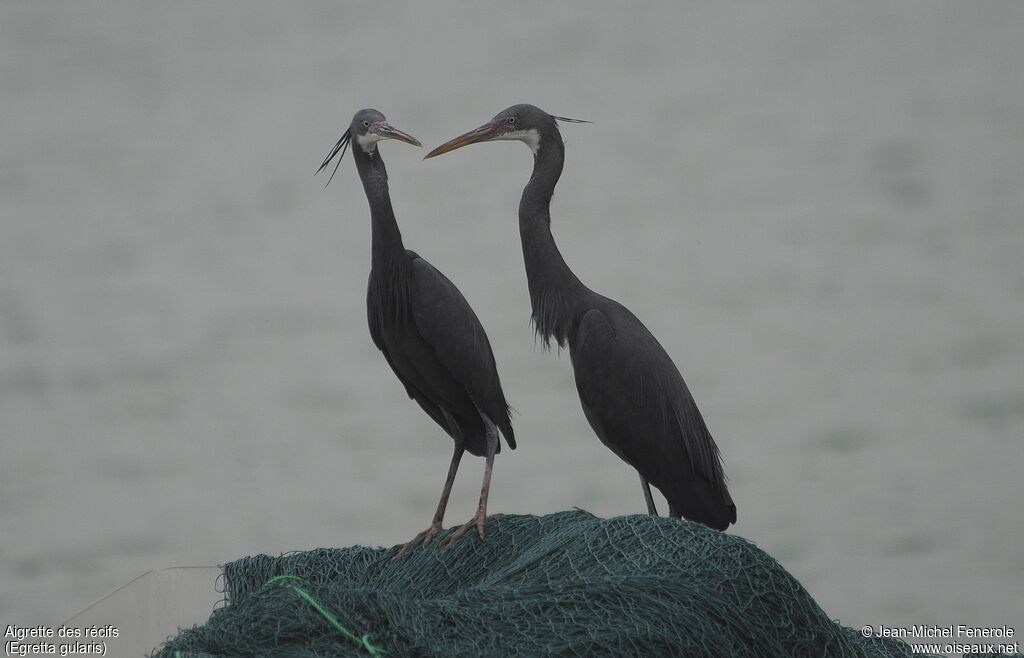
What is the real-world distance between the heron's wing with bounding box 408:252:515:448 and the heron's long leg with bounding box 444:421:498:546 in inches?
1.2

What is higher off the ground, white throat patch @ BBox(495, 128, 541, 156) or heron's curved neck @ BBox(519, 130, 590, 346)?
white throat patch @ BBox(495, 128, 541, 156)

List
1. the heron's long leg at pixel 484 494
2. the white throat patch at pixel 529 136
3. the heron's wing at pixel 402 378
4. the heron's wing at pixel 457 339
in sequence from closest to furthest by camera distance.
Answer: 1. the heron's long leg at pixel 484 494
2. the heron's wing at pixel 457 339
3. the heron's wing at pixel 402 378
4. the white throat patch at pixel 529 136

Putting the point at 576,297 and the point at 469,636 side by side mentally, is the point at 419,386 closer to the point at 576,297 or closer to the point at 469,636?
the point at 576,297

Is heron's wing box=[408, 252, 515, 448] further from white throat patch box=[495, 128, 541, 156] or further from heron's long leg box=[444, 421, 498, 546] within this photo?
white throat patch box=[495, 128, 541, 156]

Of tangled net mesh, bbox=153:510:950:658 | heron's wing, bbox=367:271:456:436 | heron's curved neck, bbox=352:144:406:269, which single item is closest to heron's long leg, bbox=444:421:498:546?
heron's wing, bbox=367:271:456:436

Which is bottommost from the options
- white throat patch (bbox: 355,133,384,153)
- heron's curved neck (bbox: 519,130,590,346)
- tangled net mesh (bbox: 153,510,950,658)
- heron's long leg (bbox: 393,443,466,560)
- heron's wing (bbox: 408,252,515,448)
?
tangled net mesh (bbox: 153,510,950,658)

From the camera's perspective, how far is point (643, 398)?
324 centimetres

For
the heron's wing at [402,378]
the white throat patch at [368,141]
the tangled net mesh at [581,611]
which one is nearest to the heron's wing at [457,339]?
the heron's wing at [402,378]

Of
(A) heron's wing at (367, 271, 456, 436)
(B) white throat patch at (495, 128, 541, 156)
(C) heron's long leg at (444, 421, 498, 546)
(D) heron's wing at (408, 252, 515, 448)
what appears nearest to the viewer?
(C) heron's long leg at (444, 421, 498, 546)

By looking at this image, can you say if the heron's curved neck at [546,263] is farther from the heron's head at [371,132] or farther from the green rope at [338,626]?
the green rope at [338,626]

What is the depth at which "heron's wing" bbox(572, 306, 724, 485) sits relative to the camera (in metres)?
3.22

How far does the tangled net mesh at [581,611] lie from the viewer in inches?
82.3

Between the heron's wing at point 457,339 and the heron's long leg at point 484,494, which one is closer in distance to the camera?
the heron's long leg at point 484,494

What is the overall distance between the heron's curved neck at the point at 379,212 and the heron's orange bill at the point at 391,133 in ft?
0.31
